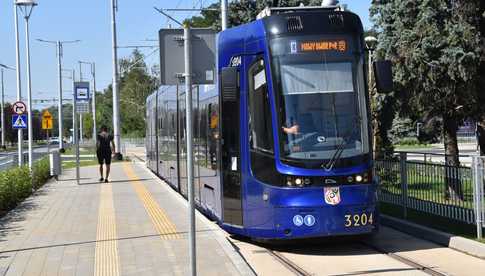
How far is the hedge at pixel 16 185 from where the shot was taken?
51.3 feet

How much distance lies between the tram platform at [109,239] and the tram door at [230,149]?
1.64 feet

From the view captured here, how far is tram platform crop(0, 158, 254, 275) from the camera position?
8875 mm

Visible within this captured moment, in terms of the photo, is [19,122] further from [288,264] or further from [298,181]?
[288,264]

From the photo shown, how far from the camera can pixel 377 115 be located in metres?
20.4

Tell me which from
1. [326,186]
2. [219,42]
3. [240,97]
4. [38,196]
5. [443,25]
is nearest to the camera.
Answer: [326,186]

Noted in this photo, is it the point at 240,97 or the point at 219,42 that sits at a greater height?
the point at 219,42

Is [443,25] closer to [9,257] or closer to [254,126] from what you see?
[254,126]

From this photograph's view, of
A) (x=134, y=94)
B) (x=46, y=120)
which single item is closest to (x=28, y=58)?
(x=46, y=120)

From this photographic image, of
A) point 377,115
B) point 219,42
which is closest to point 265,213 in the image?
point 219,42

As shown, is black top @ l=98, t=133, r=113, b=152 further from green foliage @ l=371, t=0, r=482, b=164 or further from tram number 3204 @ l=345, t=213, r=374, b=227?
tram number 3204 @ l=345, t=213, r=374, b=227

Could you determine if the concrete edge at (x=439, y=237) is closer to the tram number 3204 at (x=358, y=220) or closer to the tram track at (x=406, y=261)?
the tram track at (x=406, y=261)

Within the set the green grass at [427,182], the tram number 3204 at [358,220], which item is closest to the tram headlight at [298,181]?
the tram number 3204 at [358,220]

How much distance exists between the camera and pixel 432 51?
15516 millimetres

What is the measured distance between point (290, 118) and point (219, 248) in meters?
2.19
